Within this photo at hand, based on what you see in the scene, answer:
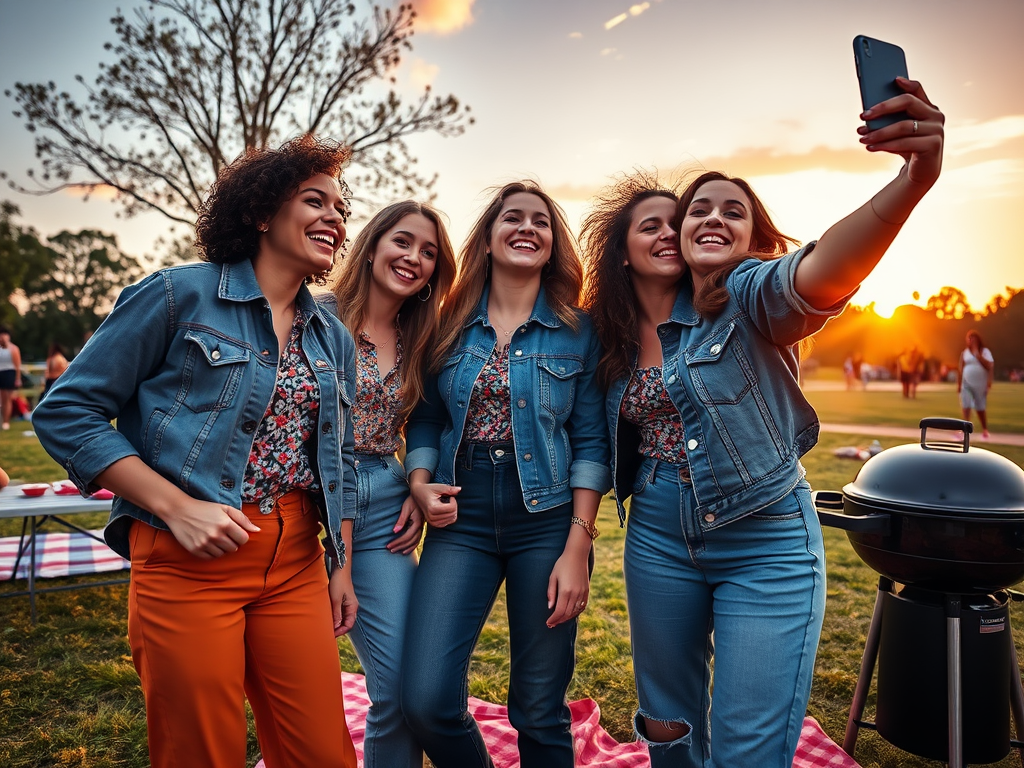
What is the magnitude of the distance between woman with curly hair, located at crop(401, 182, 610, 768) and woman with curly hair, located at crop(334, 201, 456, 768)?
0.08 m

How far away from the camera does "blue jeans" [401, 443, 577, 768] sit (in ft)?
7.83

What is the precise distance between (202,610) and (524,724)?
4.30ft

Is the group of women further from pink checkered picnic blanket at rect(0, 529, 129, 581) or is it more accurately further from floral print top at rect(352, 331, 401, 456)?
pink checkered picnic blanket at rect(0, 529, 129, 581)

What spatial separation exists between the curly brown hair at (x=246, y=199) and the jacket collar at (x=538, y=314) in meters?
0.97

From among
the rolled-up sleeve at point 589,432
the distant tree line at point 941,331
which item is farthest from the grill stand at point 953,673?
the distant tree line at point 941,331

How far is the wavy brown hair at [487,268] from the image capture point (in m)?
2.91

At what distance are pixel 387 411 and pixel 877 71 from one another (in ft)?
6.60

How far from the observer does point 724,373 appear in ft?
7.11

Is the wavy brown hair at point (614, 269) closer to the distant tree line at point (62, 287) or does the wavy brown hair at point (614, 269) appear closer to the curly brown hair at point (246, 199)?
the curly brown hair at point (246, 199)

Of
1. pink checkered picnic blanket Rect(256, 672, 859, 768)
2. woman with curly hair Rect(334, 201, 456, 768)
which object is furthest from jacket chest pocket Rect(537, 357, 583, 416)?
pink checkered picnic blanket Rect(256, 672, 859, 768)

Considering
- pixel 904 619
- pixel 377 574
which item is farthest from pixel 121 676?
pixel 904 619

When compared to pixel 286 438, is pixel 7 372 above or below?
above

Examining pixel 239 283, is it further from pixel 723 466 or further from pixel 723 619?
pixel 723 619

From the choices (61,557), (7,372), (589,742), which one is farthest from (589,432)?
(7,372)
